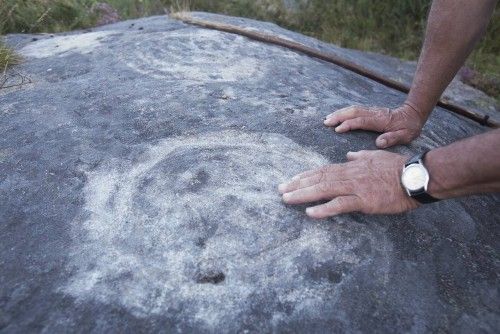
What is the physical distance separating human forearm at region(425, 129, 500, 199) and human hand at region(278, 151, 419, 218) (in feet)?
0.45

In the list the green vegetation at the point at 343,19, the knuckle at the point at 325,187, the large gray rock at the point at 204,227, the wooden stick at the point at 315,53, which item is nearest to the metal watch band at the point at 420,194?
the large gray rock at the point at 204,227

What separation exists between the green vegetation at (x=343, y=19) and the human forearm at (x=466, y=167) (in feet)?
12.2

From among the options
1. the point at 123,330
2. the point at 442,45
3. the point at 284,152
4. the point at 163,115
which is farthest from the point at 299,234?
the point at 442,45

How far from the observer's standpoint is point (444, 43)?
2447 millimetres

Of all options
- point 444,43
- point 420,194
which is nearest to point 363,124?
point 444,43

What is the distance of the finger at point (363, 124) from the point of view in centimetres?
240

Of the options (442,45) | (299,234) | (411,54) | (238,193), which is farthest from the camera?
(411,54)

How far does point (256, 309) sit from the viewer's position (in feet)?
5.08

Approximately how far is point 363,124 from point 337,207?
780 millimetres

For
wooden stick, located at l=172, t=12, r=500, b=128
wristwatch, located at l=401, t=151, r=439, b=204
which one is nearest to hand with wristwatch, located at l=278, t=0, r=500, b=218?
wristwatch, located at l=401, t=151, r=439, b=204

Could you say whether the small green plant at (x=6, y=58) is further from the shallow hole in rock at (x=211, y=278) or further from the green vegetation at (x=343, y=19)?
the shallow hole in rock at (x=211, y=278)

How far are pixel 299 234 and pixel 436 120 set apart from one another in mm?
1595

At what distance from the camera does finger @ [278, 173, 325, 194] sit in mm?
1906

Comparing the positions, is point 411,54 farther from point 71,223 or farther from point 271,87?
point 71,223
